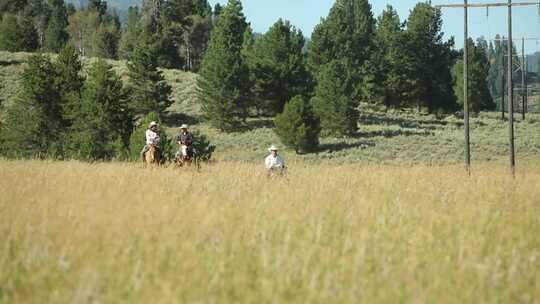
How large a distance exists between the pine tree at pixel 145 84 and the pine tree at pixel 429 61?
29.5m

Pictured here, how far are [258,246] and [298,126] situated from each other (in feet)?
120

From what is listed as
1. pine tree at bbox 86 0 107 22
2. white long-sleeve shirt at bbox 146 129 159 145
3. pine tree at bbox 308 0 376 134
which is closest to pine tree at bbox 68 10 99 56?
pine tree at bbox 86 0 107 22

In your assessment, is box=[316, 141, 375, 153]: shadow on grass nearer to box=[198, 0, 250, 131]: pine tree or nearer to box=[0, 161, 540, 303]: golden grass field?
box=[198, 0, 250, 131]: pine tree

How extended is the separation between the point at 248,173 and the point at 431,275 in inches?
302

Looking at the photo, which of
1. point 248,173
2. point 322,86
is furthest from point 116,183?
point 322,86

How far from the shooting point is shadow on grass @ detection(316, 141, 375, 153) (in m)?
44.1

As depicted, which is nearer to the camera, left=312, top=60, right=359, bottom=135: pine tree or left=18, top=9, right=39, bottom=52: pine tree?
left=312, top=60, right=359, bottom=135: pine tree

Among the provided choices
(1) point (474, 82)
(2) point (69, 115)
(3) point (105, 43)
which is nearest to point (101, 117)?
(2) point (69, 115)

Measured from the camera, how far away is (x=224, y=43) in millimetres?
49562

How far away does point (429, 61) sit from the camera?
68625mm

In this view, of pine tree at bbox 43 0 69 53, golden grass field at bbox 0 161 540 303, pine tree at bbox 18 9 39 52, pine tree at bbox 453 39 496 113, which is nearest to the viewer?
golden grass field at bbox 0 161 540 303

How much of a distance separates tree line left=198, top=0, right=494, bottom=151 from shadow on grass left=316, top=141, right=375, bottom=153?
164cm

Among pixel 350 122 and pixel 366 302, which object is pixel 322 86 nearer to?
pixel 350 122

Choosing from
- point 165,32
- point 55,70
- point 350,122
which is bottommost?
point 350,122
